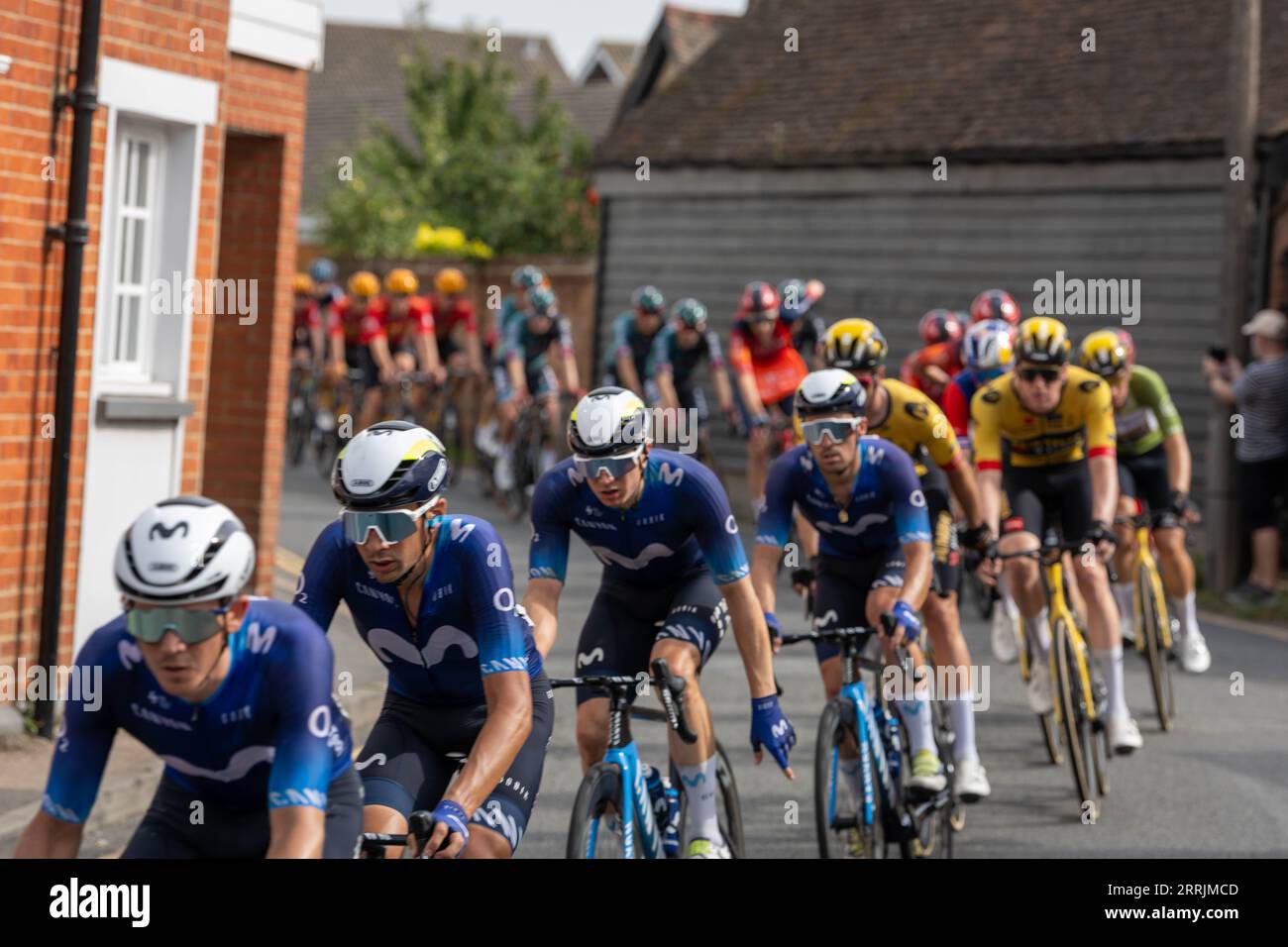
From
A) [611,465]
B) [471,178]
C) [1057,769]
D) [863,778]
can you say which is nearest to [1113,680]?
[1057,769]

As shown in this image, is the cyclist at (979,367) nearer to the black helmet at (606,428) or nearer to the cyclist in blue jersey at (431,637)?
the black helmet at (606,428)

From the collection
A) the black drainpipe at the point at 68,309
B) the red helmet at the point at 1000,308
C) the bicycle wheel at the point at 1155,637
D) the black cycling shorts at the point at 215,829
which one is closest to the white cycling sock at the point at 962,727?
the bicycle wheel at the point at 1155,637

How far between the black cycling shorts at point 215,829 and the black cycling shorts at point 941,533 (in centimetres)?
478

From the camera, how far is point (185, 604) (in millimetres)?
4293

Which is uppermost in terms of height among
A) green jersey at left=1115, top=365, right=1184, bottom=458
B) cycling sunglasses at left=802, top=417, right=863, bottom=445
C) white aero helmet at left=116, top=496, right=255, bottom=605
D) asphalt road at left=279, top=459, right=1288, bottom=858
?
green jersey at left=1115, top=365, right=1184, bottom=458

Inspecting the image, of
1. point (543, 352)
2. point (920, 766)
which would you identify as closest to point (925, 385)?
point (543, 352)

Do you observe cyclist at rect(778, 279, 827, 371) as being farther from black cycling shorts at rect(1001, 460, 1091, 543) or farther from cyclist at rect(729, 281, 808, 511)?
black cycling shorts at rect(1001, 460, 1091, 543)

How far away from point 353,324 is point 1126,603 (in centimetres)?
1293

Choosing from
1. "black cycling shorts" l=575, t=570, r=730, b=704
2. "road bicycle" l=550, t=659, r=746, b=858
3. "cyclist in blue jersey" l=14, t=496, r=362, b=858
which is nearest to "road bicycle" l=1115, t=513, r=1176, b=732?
"black cycling shorts" l=575, t=570, r=730, b=704

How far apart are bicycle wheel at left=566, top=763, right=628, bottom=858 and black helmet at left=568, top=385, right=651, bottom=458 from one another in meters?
1.04

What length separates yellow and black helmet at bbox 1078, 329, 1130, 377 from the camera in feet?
37.4

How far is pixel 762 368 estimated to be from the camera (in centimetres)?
1792

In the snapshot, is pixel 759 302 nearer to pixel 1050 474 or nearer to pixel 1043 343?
pixel 1050 474
